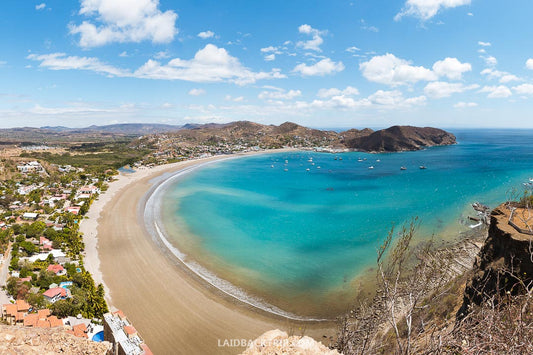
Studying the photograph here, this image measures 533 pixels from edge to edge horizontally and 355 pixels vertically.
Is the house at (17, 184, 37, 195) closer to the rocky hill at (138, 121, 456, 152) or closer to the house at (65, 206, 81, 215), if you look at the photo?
the house at (65, 206, 81, 215)

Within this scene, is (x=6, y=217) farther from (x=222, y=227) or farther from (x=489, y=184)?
(x=489, y=184)

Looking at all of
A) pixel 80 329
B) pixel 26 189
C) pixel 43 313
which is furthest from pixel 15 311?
pixel 26 189

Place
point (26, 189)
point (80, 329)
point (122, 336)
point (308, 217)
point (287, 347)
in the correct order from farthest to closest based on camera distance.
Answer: point (26, 189) → point (308, 217) → point (80, 329) → point (122, 336) → point (287, 347)

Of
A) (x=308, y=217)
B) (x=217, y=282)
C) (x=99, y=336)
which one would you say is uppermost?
(x=308, y=217)

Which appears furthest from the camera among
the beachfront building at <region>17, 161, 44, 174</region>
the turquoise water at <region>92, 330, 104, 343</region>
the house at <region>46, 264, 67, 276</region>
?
the beachfront building at <region>17, 161, 44, 174</region>

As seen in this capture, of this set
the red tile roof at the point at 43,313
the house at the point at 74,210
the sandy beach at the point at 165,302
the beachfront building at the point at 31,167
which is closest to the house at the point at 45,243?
the sandy beach at the point at 165,302

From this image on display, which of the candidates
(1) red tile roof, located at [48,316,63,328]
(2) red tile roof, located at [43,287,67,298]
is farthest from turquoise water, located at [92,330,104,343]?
(2) red tile roof, located at [43,287,67,298]

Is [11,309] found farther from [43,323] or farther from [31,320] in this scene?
[43,323]

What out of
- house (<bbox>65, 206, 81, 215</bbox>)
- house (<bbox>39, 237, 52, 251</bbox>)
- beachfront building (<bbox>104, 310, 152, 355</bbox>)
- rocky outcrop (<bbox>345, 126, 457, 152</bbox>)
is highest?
rocky outcrop (<bbox>345, 126, 457, 152</bbox>)

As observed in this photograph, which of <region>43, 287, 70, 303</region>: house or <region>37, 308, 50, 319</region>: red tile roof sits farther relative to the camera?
<region>43, 287, 70, 303</region>: house
